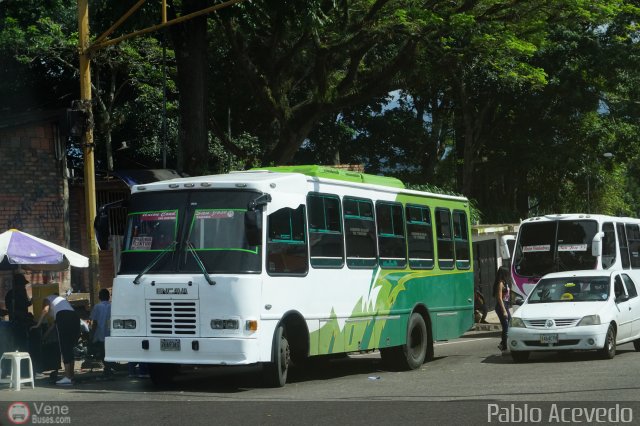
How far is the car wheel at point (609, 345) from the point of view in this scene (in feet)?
58.0

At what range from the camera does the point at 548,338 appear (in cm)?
1748

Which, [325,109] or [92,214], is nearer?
[92,214]

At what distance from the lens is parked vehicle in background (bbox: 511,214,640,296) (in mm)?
24828

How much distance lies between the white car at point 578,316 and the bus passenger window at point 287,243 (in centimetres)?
499

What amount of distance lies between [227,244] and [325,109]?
12.7 metres

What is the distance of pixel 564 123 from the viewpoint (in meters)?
42.2

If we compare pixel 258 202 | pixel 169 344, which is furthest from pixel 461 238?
pixel 169 344

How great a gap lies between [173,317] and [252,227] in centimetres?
175

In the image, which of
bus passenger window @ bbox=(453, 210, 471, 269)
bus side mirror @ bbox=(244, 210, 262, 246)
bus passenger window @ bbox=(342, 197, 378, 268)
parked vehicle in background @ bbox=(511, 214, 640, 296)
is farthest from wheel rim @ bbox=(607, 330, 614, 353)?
bus side mirror @ bbox=(244, 210, 262, 246)
